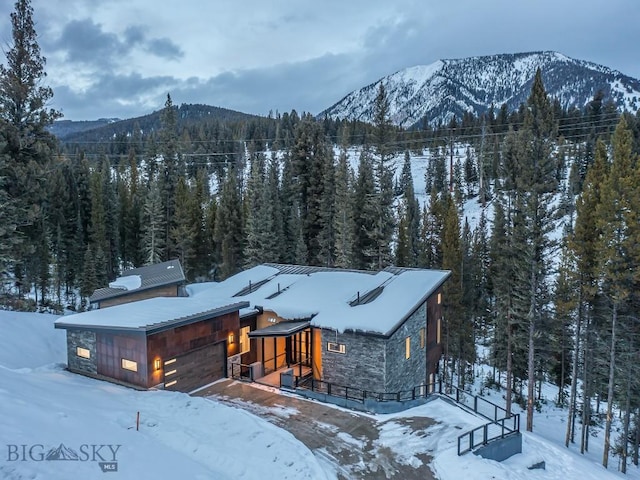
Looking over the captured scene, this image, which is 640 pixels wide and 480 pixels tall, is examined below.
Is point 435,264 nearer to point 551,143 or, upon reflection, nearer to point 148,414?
point 551,143

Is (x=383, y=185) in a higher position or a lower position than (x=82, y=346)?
higher

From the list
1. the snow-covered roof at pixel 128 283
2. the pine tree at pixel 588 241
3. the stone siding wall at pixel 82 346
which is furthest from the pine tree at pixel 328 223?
the stone siding wall at pixel 82 346

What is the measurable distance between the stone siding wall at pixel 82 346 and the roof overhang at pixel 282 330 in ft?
19.2

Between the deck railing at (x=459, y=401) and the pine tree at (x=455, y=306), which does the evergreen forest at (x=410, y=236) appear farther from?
the deck railing at (x=459, y=401)

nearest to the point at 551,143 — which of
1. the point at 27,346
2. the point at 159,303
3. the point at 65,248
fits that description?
the point at 159,303

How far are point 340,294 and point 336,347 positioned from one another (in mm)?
3294

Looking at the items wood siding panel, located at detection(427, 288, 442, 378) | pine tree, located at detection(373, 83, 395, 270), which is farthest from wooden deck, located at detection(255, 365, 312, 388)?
pine tree, located at detection(373, 83, 395, 270)

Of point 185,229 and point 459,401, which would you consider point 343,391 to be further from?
point 185,229

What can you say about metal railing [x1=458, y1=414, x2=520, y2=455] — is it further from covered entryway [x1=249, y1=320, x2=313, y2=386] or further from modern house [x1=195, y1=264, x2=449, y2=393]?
covered entryway [x1=249, y1=320, x2=313, y2=386]

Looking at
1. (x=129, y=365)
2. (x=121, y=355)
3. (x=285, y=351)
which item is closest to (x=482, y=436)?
(x=285, y=351)

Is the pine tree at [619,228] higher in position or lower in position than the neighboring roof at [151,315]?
higher

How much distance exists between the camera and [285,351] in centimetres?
2078

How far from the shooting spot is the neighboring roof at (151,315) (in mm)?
15309

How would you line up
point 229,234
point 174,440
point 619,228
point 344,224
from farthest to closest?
point 229,234 < point 344,224 < point 619,228 < point 174,440
